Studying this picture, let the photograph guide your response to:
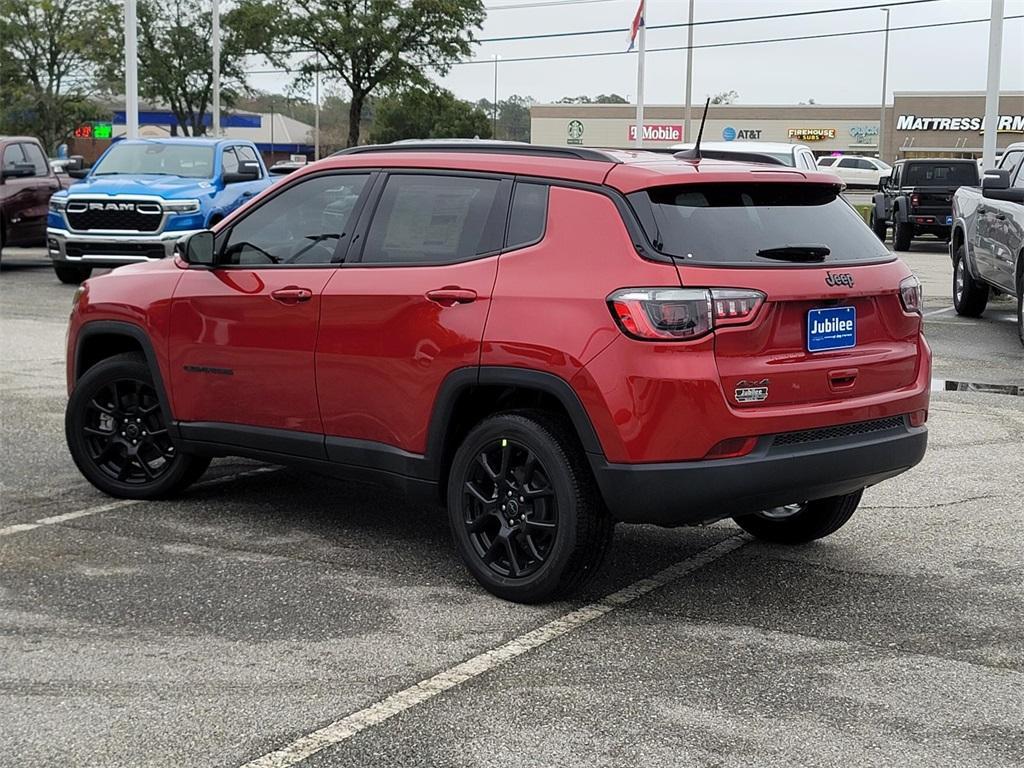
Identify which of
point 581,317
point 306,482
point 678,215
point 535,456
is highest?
point 678,215

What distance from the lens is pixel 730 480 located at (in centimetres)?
490

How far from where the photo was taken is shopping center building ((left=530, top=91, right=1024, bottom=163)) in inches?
3184

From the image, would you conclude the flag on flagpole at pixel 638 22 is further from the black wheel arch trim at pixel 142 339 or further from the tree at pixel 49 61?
the black wheel arch trim at pixel 142 339

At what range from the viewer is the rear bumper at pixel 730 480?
489 cm

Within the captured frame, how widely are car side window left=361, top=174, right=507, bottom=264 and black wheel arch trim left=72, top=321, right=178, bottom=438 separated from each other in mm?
1370

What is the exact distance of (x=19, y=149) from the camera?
2059 cm

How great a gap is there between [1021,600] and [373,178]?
10.3 ft

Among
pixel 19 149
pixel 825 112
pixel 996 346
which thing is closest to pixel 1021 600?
pixel 996 346

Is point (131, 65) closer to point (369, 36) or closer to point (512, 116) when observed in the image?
point (369, 36)

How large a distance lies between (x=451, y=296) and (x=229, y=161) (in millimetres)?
13708

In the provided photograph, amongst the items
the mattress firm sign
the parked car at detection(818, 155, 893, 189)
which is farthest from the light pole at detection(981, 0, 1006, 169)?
the mattress firm sign

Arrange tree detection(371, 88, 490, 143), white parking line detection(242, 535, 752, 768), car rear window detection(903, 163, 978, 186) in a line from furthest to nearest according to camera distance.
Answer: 1. tree detection(371, 88, 490, 143)
2. car rear window detection(903, 163, 978, 186)
3. white parking line detection(242, 535, 752, 768)

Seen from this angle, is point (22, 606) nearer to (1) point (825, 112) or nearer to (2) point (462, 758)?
(2) point (462, 758)

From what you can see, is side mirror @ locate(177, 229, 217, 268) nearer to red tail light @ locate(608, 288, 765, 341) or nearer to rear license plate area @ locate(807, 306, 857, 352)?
red tail light @ locate(608, 288, 765, 341)
